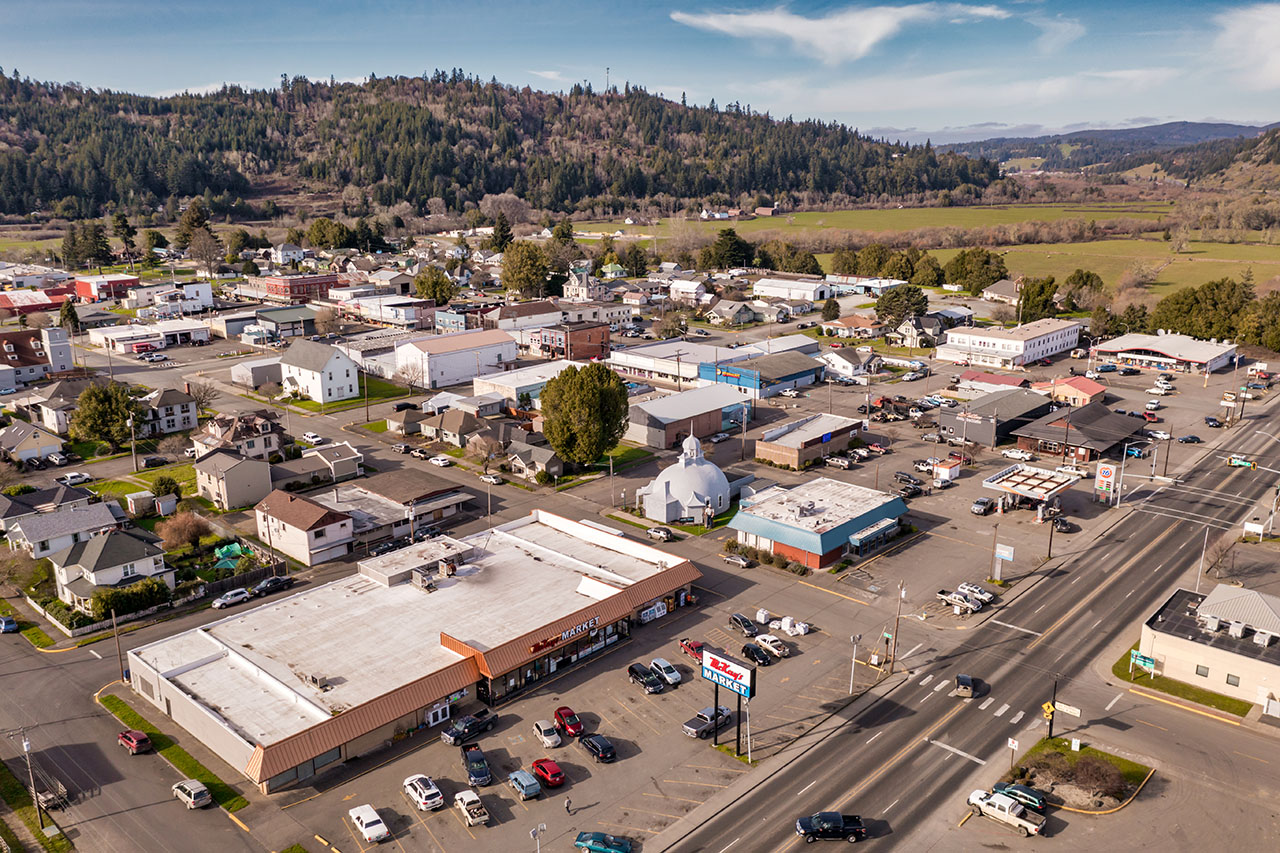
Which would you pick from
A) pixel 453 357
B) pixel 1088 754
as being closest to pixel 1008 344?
pixel 453 357

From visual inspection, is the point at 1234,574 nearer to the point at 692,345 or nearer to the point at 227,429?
the point at 692,345

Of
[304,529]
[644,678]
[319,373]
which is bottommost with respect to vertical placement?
[644,678]

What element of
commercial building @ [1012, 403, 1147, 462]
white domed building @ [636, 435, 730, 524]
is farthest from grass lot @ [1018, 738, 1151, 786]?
commercial building @ [1012, 403, 1147, 462]

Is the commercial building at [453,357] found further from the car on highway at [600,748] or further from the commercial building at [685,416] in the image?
the car on highway at [600,748]

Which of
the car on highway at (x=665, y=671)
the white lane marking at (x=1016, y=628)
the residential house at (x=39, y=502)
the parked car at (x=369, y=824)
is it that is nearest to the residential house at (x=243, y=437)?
the residential house at (x=39, y=502)

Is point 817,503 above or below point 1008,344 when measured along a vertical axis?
below

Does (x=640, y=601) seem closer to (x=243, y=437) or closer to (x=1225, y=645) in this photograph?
(x=1225, y=645)
